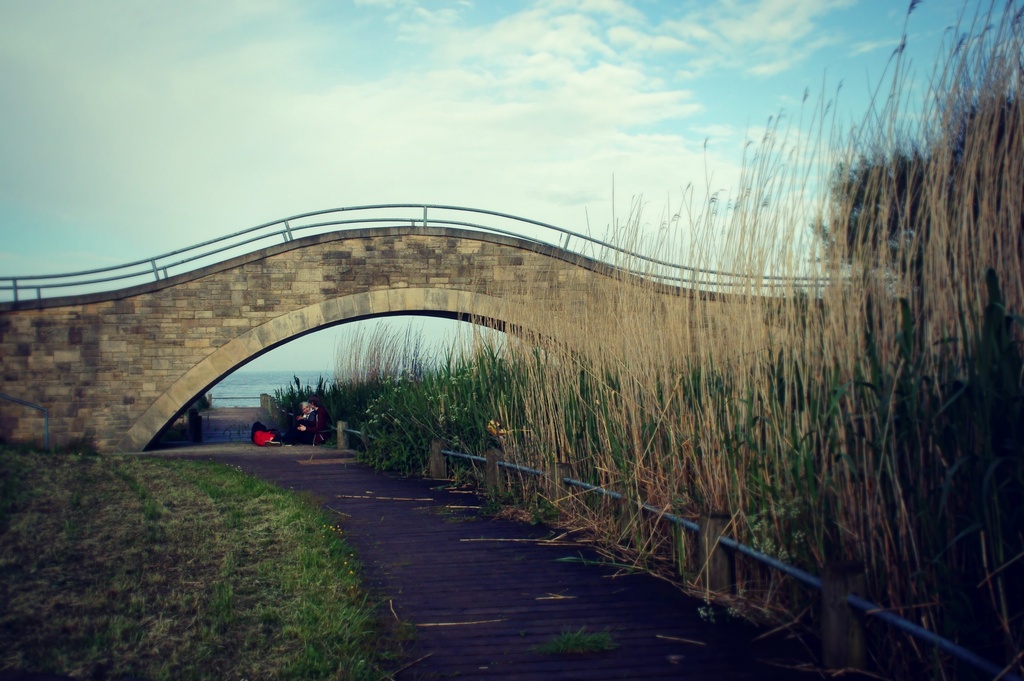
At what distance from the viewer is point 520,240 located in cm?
1731

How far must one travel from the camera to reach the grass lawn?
127 inches

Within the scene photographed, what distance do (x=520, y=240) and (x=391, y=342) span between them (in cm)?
378


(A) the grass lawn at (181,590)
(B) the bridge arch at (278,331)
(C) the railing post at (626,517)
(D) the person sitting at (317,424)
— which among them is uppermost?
A: (B) the bridge arch at (278,331)

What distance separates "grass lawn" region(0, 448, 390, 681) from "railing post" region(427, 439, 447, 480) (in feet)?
5.65

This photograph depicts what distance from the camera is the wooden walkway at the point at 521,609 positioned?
3104 mm

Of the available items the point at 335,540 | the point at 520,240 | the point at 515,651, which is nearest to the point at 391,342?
the point at 520,240

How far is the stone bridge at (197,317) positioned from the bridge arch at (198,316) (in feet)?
0.07

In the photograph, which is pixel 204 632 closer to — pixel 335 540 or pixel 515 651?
pixel 515 651

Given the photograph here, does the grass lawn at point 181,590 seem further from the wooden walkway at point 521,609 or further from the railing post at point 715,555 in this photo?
the railing post at point 715,555

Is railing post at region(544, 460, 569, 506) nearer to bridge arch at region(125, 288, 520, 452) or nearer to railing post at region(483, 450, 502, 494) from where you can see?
railing post at region(483, 450, 502, 494)

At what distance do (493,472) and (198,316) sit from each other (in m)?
11.1

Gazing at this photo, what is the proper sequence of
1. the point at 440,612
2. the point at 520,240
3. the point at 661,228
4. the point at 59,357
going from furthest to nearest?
1. the point at 520,240
2. the point at 59,357
3. the point at 661,228
4. the point at 440,612

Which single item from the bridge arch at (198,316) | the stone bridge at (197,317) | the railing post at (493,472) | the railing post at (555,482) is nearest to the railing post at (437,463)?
the railing post at (493,472)

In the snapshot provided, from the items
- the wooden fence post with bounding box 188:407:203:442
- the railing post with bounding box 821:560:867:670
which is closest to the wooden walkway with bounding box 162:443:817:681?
the railing post with bounding box 821:560:867:670
